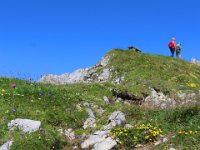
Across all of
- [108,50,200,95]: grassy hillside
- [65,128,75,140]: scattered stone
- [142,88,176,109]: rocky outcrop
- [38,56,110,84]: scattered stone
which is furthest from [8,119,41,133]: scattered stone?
[38,56,110,84]: scattered stone

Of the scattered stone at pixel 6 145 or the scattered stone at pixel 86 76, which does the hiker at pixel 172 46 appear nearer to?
the scattered stone at pixel 86 76

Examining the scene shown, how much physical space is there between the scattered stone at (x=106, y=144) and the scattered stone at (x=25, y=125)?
282 cm

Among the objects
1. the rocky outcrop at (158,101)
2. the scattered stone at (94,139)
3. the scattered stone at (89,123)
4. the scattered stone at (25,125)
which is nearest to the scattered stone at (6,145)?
the scattered stone at (25,125)

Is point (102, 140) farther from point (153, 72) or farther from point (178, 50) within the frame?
point (178, 50)

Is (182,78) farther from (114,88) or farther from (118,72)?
(114,88)

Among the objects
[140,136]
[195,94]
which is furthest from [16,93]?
[195,94]

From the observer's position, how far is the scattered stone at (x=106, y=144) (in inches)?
551

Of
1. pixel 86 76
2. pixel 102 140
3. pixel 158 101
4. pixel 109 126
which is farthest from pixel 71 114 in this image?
pixel 86 76

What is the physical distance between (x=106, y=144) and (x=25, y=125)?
12.1 feet

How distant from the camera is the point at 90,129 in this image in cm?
1666

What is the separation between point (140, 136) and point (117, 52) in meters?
27.2

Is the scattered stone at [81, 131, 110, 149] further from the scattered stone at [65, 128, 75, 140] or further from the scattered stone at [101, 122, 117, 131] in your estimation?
the scattered stone at [65, 128, 75, 140]

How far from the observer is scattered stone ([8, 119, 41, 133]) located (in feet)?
49.0

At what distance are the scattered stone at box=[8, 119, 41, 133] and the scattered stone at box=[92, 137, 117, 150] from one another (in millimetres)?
2818
